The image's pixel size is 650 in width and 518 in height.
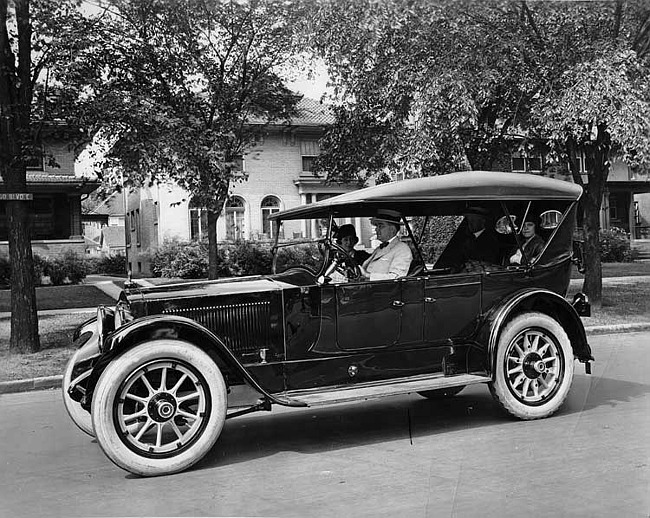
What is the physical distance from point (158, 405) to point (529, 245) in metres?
3.49

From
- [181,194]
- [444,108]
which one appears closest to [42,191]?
[181,194]

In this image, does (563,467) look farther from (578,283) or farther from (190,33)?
(578,283)

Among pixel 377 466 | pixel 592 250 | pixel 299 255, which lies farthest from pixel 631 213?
pixel 377 466

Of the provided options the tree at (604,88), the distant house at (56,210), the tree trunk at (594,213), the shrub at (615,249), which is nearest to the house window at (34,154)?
the tree at (604,88)

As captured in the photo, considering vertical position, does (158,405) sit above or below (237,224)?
below

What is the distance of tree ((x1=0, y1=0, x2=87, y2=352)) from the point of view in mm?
10094

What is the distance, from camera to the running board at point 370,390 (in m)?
5.16

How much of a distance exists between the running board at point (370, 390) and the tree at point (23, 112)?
254 inches

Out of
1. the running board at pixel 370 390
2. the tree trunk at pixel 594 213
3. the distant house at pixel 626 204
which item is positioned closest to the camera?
the running board at pixel 370 390

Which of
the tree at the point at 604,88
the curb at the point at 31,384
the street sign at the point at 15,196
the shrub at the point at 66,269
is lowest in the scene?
the curb at the point at 31,384

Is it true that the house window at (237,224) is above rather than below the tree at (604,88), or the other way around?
below

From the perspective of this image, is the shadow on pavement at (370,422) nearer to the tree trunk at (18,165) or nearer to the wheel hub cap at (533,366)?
the wheel hub cap at (533,366)

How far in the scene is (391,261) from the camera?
6062 mm

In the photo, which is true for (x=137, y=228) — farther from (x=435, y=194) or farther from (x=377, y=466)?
(x=377, y=466)
